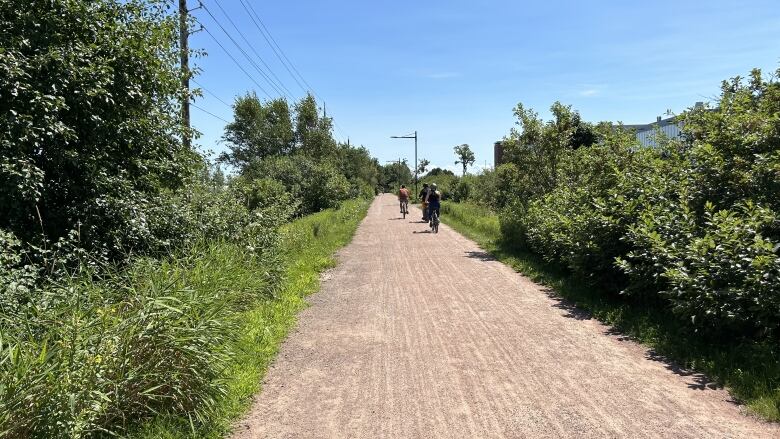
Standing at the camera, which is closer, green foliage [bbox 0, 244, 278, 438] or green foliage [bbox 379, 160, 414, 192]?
green foliage [bbox 0, 244, 278, 438]

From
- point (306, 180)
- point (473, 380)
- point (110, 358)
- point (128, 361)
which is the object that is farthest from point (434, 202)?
point (306, 180)

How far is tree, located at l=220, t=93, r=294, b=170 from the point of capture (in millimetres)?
49125

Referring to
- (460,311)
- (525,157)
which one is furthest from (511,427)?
(525,157)

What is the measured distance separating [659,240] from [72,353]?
574 cm

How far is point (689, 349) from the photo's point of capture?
4.77m

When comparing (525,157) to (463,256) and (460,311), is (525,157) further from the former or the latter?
(460,311)

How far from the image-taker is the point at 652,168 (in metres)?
7.57

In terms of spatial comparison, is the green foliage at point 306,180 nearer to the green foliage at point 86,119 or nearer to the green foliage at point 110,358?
the green foliage at point 86,119

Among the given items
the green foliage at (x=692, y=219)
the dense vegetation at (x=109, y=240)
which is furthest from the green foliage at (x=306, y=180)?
the green foliage at (x=692, y=219)

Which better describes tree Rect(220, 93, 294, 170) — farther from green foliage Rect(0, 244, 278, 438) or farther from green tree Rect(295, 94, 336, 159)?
green foliage Rect(0, 244, 278, 438)

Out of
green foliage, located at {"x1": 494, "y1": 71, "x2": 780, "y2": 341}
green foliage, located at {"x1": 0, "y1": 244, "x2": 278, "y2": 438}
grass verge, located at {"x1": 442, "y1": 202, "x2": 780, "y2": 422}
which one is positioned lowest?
grass verge, located at {"x1": 442, "y1": 202, "x2": 780, "y2": 422}

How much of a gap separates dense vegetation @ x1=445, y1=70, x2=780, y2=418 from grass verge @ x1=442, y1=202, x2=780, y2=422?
31 millimetres

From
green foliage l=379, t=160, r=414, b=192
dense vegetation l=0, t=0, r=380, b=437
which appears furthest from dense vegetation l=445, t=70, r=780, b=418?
green foliage l=379, t=160, r=414, b=192

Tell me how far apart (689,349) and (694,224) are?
1.60 meters
